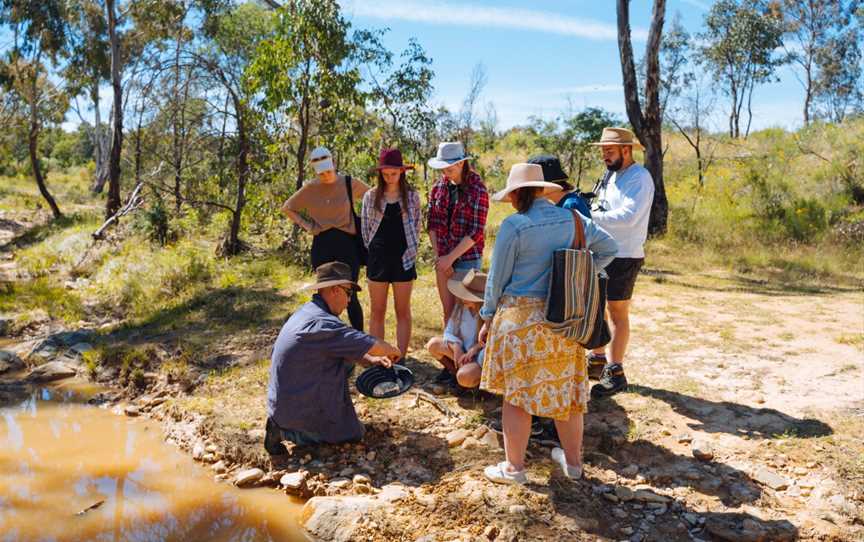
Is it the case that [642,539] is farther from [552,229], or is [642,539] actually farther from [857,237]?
[857,237]

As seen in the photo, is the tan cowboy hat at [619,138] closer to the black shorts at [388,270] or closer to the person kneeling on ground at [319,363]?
the black shorts at [388,270]

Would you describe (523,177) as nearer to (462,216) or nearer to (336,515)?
(462,216)

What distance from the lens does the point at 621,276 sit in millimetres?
4559

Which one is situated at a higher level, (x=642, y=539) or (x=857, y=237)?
(x=857, y=237)

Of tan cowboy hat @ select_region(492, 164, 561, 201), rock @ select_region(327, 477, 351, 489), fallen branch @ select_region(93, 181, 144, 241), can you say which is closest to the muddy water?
rock @ select_region(327, 477, 351, 489)

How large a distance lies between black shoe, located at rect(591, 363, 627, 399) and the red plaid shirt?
1.20m

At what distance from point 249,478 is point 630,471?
7.17 ft

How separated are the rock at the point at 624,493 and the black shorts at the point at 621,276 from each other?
1.34m

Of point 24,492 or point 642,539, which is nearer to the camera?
point 642,539

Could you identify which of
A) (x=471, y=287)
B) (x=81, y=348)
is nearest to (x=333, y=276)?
(x=471, y=287)

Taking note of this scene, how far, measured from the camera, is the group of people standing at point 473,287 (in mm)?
3346

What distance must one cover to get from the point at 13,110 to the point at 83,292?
57.3ft

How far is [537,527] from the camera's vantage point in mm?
3271

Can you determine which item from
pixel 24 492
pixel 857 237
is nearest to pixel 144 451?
pixel 24 492
